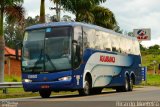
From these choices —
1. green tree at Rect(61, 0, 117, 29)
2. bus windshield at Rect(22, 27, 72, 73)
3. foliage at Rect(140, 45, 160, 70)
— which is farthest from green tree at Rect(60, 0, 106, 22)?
foliage at Rect(140, 45, 160, 70)

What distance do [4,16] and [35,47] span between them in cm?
1041

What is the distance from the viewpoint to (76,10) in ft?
143

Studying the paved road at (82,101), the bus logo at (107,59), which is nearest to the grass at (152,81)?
the bus logo at (107,59)

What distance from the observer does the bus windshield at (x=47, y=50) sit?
24.0 m

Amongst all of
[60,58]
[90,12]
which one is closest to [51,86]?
[60,58]

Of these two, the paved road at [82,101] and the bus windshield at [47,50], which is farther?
the bus windshield at [47,50]

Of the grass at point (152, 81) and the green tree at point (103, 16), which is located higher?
the green tree at point (103, 16)

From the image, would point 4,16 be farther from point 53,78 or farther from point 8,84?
point 53,78

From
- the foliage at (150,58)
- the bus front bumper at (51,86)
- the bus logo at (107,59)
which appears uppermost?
the foliage at (150,58)

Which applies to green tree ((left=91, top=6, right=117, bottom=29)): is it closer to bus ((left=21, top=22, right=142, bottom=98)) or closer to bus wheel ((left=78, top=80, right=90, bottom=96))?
bus ((left=21, top=22, right=142, bottom=98))

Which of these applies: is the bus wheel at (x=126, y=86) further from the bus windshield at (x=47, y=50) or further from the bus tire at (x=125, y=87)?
the bus windshield at (x=47, y=50)

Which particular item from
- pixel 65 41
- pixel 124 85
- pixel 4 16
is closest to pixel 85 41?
pixel 65 41

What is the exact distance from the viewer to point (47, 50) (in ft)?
79.8

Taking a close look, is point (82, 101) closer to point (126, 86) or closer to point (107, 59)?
point (107, 59)
